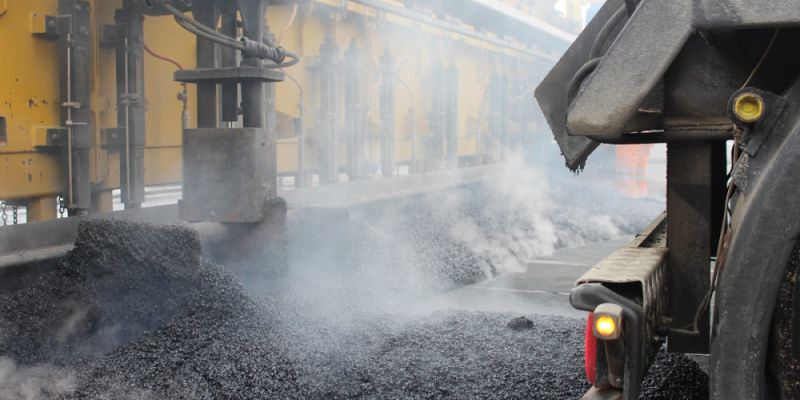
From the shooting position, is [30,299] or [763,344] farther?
[30,299]

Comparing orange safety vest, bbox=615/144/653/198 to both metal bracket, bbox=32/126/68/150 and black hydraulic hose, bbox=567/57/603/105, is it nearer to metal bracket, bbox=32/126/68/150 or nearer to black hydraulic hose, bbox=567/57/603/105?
metal bracket, bbox=32/126/68/150

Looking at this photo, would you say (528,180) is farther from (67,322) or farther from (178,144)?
(67,322)

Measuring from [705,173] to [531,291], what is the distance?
3094mm

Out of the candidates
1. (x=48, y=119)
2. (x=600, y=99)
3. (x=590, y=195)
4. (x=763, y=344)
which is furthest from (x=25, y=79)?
(x=590, y=195)

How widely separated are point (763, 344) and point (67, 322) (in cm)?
248

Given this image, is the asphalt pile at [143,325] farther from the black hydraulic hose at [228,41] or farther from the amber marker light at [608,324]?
the amber marker light at [608,324]

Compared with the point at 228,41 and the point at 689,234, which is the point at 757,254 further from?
the point at 228,41

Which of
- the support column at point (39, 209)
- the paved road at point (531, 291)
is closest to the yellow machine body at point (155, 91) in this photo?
the support column at point (39, 209)

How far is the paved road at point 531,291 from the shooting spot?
4.54 m

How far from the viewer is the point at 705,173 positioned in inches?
80.1

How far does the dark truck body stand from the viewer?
129cm

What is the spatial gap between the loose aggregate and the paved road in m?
0.69

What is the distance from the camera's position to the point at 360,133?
714cm

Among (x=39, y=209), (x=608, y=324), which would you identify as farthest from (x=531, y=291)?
(x=608, y=324)
